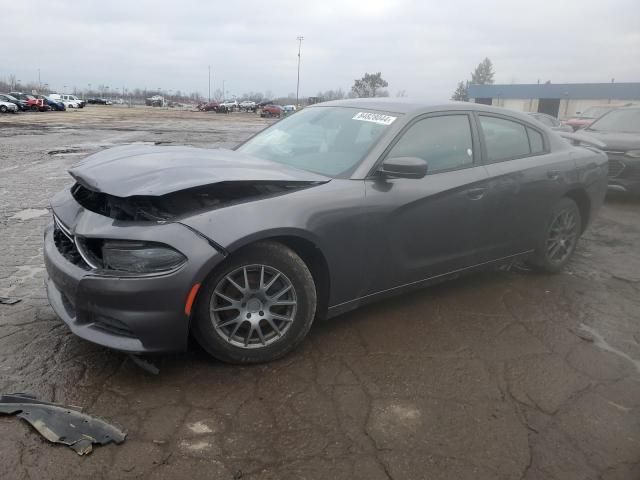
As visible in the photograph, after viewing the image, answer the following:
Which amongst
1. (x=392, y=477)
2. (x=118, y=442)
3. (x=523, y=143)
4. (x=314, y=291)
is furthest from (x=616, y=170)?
(x=118, y=442)

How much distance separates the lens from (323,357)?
3.09 m

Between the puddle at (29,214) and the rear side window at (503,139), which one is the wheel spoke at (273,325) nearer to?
the rear side window at (503,139)

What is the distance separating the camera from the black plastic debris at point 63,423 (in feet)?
7.36

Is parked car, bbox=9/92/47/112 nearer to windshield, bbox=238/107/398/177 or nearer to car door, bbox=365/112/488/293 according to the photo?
windshield, bbox=238/107/398/177

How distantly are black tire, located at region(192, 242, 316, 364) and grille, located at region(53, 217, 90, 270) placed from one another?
2.13 feet

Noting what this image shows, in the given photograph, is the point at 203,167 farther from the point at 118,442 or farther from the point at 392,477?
the point at 392,477

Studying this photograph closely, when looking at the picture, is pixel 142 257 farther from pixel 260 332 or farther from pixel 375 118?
pixel 375 118

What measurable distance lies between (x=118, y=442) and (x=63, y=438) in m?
0.25

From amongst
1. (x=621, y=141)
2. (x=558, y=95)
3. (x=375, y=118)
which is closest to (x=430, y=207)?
(x=375, y=118)

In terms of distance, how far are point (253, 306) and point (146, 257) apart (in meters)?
0.66

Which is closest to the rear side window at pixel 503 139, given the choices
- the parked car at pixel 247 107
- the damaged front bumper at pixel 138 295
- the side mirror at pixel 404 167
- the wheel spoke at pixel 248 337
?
the side mirror at pixel 404 167

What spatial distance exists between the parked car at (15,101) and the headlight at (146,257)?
143ft

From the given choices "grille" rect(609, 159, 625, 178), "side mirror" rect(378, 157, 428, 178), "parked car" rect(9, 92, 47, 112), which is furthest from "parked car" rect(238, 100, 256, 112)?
"side mirror" rect(378, 157, 428, 178)

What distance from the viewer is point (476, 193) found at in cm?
371
